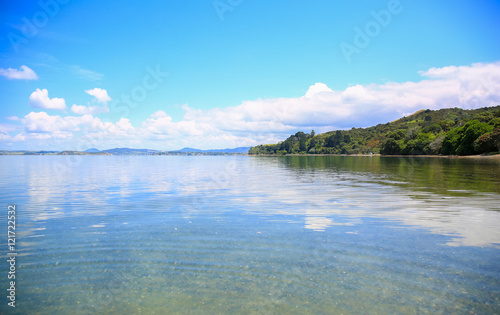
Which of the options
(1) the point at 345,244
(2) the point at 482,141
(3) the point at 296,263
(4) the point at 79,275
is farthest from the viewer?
(2) the point at 482,141

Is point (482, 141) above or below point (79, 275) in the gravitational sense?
above

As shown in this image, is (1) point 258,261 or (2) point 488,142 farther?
(2) point 488,142

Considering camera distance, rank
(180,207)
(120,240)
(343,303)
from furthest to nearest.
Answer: (180,207) < (120,240) < (343,303)

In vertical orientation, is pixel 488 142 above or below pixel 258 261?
above

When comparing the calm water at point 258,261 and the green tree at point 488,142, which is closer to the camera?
Result: the calm water at point 258,261

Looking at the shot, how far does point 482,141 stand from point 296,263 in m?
136

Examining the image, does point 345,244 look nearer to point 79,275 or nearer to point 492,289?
point 492,289

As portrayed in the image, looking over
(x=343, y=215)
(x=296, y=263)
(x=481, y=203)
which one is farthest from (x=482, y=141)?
(x=296, y=263)

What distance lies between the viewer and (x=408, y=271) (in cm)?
915

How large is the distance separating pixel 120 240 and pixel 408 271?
36.9 feet

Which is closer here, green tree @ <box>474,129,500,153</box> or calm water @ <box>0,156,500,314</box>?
calm water @ <box>0,156,500,314</box>

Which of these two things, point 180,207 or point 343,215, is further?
point 180,207

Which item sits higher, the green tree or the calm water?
the green tree

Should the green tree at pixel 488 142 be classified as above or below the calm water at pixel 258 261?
above
